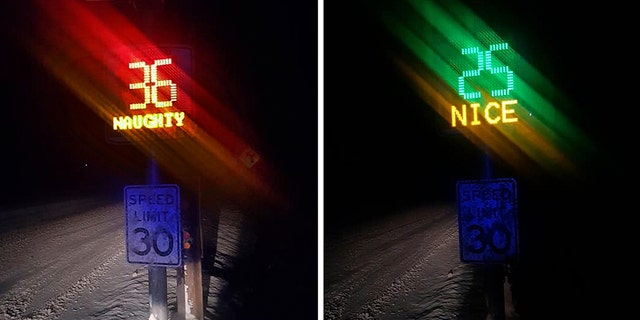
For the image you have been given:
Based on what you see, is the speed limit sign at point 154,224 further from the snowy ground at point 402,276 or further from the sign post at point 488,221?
the snowy ground at point 402,276

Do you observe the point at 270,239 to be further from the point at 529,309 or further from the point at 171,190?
the point at 171,190

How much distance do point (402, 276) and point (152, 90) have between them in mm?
5027

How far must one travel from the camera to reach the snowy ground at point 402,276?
7656 millimetres

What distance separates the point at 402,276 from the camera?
8.95m

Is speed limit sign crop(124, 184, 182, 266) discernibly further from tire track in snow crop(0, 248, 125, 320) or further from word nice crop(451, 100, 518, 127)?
tire track in snow crop(0, 248, 125, 320)

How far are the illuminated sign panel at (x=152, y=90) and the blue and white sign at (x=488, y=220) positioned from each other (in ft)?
7.57

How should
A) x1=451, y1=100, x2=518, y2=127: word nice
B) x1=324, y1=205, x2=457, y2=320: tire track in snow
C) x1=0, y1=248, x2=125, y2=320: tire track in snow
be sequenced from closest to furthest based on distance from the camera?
1. x1=451, y1=100, x2=518, y2=127: word nice
2. x1=0, y1=248, x2=125, y2=320: tire track in snow
3. x1=324, y1=205, x2=457, y2=320: tire track in snow

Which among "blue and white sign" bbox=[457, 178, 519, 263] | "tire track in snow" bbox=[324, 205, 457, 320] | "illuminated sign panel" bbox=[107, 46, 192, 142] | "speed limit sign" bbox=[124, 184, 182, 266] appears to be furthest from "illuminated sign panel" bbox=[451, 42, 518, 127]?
"tire track in snow" bbox=[324, 205, 457, 320]

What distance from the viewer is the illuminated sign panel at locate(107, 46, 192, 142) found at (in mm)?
5117

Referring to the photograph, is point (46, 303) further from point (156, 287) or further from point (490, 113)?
point (490, 113)

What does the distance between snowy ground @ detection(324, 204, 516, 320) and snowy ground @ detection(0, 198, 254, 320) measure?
1551 mm

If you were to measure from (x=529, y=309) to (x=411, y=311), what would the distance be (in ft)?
4.43

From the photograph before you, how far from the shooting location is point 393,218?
553 inches

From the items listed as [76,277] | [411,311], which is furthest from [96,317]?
[411,311]
